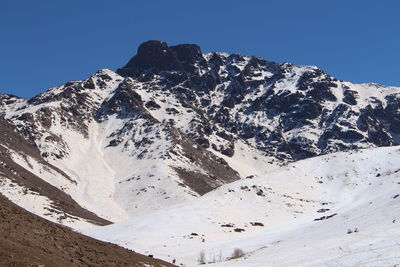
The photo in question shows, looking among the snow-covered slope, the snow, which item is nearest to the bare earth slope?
the snow-covered slope

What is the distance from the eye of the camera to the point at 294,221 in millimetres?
80812

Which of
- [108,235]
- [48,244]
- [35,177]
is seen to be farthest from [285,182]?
[35,177]

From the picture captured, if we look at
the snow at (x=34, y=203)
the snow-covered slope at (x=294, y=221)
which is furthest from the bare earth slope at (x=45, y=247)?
the snow at (x=34, y=203)

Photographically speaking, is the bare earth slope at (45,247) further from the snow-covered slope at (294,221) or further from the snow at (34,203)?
the snow at (34,203)

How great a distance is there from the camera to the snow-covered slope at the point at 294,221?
111 feet

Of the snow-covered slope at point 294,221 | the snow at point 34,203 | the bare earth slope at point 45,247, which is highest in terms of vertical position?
the snow at point 34,203

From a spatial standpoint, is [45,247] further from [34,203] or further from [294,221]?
[34,203]

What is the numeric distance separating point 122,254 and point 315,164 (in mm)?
88245

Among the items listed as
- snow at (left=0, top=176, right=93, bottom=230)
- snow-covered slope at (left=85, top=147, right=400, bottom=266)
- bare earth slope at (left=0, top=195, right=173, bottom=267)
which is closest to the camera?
bare earth slope at (left=0, top=195, right=173, bottom=267)

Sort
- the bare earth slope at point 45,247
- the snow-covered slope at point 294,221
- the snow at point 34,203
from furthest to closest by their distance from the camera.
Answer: the snow at point 34,203 < the snow-covered slope at point 294,221 < the bare earth slope at point 45,247

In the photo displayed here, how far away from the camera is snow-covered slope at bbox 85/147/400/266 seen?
33.8 m

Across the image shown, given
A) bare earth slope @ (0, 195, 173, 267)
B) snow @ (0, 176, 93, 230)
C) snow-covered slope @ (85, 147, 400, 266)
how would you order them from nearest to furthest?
bare earth slope @ (0, 195, 173, 267), snow-covered slope @ (85, 147, 400, 266), snow @ (0, 176, 93, 230)

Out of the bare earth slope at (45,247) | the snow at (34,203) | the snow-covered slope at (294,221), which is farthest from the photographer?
the snow at (34,203)

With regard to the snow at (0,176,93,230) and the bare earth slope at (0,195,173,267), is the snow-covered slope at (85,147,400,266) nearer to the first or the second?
the bare earth slope at (0,195,173,267)
